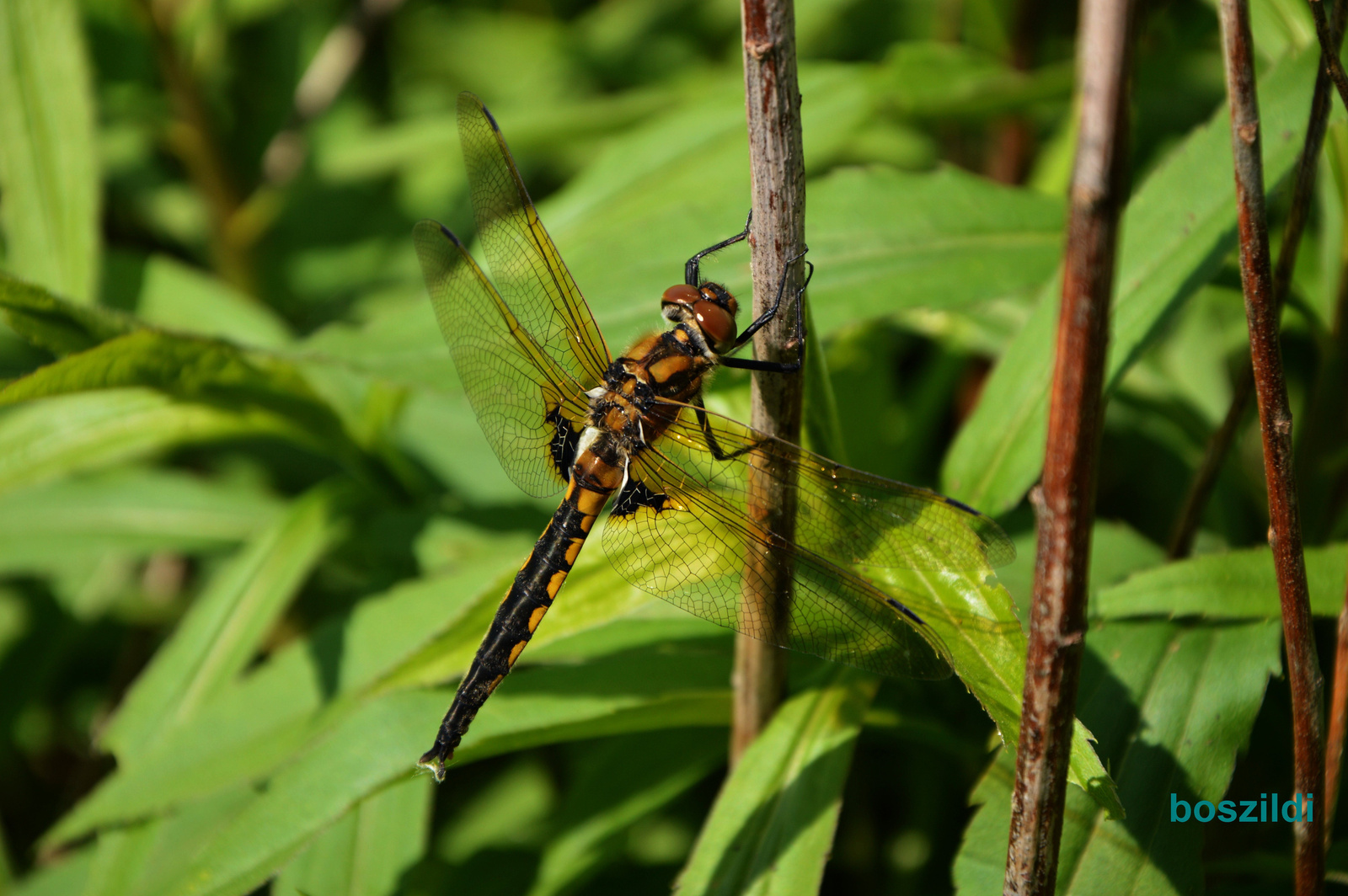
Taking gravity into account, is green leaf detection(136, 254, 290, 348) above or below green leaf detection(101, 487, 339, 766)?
above

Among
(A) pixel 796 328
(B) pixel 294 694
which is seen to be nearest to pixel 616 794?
(B) pixel 294 694

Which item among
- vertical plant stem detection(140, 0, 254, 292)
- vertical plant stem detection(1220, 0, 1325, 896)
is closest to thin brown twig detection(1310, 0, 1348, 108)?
vertical plant stem detection(1220, 0, 1325, 896)

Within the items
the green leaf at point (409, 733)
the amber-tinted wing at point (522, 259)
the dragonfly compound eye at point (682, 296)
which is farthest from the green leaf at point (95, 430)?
the dragonfly compound eye at point (682, 296)

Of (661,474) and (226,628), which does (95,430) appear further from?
(661,474)

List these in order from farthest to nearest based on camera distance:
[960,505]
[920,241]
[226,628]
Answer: [226,628] → [920,241] → [960,505]

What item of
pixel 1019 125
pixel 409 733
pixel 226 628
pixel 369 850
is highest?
pixel 1019 125

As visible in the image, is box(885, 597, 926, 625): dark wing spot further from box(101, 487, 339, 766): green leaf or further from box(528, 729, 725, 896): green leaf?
box(101, 487, 339, 766): green leaf

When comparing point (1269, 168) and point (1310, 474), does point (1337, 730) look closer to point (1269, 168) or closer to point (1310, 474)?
point (1310, 474)
